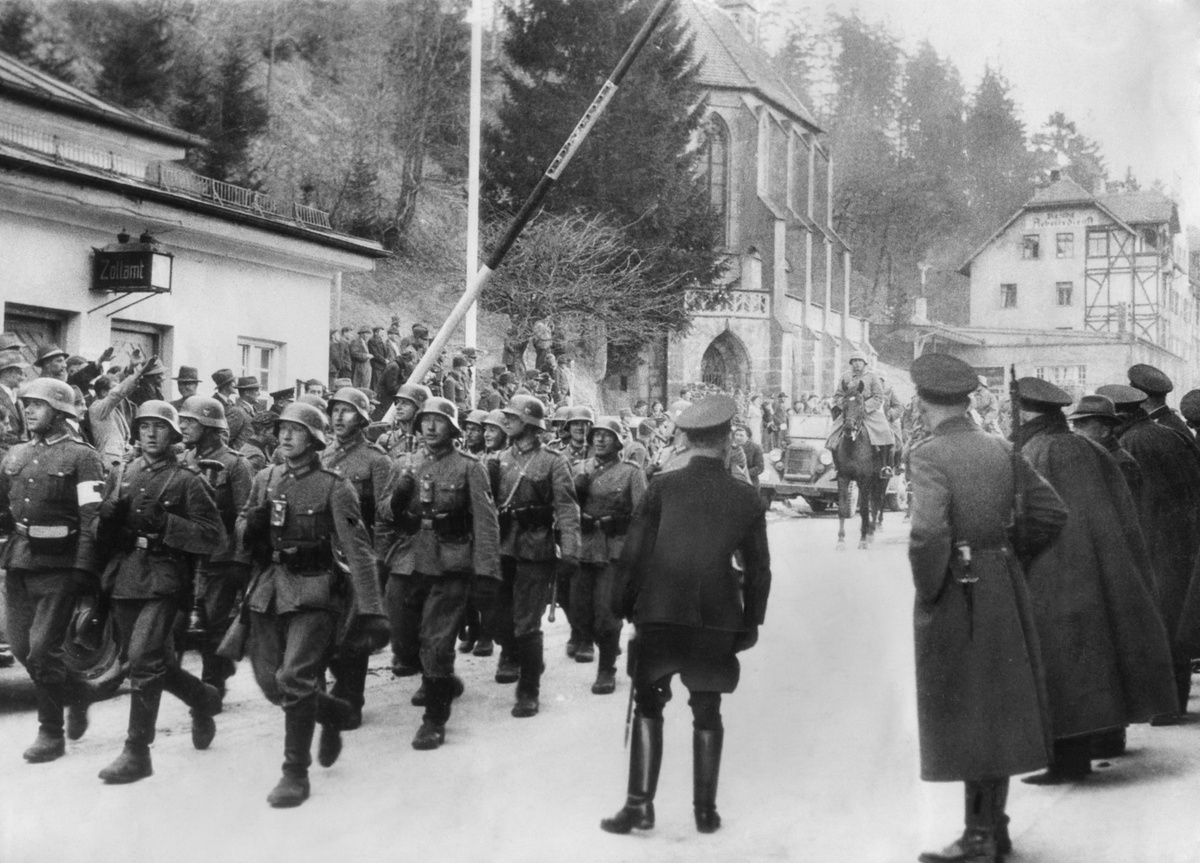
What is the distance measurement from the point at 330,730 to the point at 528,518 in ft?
8.44

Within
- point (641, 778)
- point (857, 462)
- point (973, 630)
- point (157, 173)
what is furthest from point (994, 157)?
point (641, 778)

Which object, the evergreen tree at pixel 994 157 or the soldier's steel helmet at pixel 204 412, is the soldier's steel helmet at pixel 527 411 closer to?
the soldier's steel helmet at pixel 204 412

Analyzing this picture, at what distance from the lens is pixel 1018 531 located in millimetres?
5504

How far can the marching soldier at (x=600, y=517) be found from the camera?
9586 millimetres

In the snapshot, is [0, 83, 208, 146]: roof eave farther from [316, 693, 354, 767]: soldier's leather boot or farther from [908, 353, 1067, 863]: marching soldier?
[908, 353, 1067, 863]: marching soldier

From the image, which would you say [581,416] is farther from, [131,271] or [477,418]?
[131,271]

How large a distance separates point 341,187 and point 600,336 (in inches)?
317

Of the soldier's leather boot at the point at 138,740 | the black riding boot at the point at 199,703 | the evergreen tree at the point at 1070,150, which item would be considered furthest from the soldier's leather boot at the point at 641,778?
the evergreen tree at the point at 1070,150

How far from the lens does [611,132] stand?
22.4 m

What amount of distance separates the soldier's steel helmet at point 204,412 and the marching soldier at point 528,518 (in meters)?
2.00

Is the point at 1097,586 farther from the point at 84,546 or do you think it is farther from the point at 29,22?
the point at 29,22

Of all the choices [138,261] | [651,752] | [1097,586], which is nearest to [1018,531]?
[1097,586]

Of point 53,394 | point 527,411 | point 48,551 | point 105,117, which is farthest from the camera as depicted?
point 105,117

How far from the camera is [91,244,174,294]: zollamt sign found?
12.9 meters
